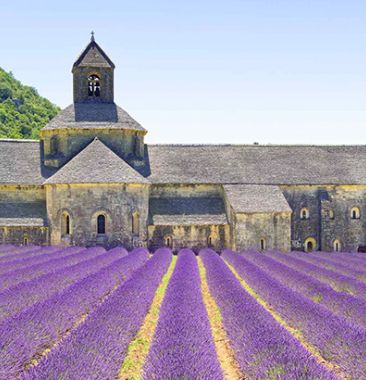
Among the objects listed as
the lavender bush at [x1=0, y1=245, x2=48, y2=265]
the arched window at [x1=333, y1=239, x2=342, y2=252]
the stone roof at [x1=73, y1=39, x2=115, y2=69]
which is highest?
the stone roof at [x1=73, y1=39, x2=115, y2=69]

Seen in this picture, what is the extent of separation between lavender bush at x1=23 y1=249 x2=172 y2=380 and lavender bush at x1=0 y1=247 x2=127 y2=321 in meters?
1.76

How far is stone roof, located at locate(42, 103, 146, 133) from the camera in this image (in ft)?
107

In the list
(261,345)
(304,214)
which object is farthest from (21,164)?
(261,345)

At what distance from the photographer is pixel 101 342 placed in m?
8.33

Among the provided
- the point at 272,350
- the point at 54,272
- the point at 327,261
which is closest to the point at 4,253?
the point at 54,272

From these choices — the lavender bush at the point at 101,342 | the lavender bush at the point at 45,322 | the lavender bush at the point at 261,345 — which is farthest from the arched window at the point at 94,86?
the lavender bush at the point at 261,345

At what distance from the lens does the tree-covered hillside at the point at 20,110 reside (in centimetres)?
8438

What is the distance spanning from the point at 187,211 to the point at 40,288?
59.7 feet

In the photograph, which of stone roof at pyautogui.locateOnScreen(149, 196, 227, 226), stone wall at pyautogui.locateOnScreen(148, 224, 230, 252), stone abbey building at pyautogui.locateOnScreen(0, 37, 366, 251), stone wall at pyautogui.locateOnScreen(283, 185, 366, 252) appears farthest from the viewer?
stone wall at pyautogui.locateOnScreen(283, 185, 366, 252)

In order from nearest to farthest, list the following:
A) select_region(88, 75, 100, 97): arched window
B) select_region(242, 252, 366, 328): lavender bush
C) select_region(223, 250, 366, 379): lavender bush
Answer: select_region(223, 250, 366, 379): lavender bush → select_region(242, 252, 366, 328): lavender bush → select_region(88, 75, 100, 97): arched window

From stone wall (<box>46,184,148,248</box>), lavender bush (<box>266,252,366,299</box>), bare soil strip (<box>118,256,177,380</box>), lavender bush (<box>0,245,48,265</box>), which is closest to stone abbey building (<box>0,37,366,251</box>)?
stone wall (<box>46,184,148,248</box>)

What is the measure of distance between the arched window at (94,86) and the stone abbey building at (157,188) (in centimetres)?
7

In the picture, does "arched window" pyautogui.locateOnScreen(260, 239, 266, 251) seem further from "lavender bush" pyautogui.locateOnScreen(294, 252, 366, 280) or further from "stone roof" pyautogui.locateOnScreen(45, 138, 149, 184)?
"stone roof" pyautogui.locateOnScreen(45, 138, 149, 184)

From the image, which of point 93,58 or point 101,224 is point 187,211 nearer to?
point 101,224
